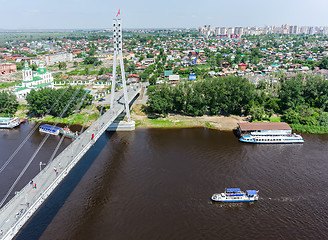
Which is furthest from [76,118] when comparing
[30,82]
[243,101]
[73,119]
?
[243,101]

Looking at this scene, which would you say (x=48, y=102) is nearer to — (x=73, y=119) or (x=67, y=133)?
(x=73, y=119)

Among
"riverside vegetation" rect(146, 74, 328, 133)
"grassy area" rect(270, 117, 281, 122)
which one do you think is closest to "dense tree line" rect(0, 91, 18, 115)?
"riverside vegetation" rect(146, 74, 328, 133)

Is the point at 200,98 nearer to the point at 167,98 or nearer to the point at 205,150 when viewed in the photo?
the point at 167,98

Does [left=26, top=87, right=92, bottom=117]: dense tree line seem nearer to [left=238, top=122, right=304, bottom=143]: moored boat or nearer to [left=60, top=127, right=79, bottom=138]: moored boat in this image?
[left=60, top=127, right=79, bottom=138]: moored boat

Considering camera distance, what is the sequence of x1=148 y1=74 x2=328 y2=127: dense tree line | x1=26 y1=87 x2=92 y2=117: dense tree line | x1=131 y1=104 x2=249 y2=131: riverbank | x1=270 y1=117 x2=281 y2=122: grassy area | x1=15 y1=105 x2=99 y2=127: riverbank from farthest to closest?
x1=26 y1=87 x2=92 y2=117: dense tree line, x1=270 y1=117 x2=281 y2=122: grassy area, x1=148 y1=74 x2=328 y2=127: dense tree line, x1=15 y1=105 x2=99 y2=127: riverbank, x1=131 y1=104 x2=249 y2=131: riverbank

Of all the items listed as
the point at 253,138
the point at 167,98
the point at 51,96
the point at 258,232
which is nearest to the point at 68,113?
the point at 51,96
